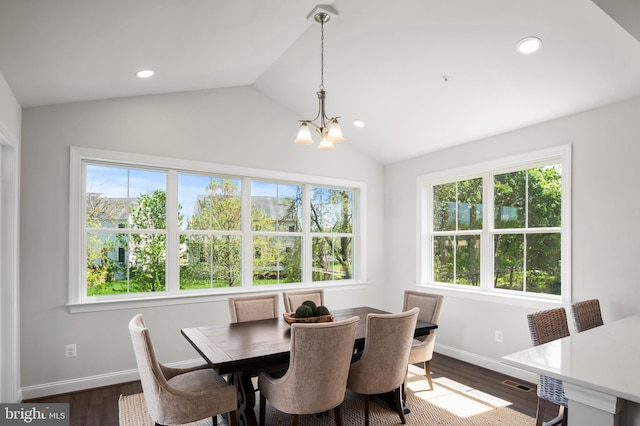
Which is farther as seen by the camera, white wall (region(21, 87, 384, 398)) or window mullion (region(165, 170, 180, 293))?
window mullion (region(165, 170, 180, 293))

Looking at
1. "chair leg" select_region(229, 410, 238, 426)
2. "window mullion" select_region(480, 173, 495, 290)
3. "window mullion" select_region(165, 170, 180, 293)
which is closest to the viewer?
"chair leg" select_region(229, 410, 238, 426)

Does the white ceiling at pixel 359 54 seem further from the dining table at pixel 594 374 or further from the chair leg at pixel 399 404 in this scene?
the chair leg at pixel 399 404

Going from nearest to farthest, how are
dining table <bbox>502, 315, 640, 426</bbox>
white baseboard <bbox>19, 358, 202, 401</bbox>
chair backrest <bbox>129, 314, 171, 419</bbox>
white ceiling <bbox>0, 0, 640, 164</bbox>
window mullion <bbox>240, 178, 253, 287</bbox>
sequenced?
1. dining table <bbox>502, 315, 640, 426</bbox>
2. chair backrest <bbox>129, 314, 171, 419</bbox>
3. white ceiling <bbox>0, 0, 640, 164</bbox>
4. white baseboard <bbox>19, 358, 202, 401</bbox>
5. window mullion <bbox>240, 178, 253, 287</bbox>

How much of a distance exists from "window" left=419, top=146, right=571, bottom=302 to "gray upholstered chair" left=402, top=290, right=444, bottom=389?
1089mm

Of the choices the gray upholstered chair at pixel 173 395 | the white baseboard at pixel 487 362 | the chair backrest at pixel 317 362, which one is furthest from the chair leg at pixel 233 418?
the white baseboard at pixel 487 362

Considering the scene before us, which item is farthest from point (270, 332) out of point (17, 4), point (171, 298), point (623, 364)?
point (17, 4)

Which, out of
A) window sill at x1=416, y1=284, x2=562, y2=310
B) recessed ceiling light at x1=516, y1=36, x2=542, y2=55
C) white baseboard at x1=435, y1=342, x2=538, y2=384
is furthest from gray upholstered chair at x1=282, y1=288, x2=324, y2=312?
recessed ceiling light at x1=516, y1=36, x2=542, y2=55

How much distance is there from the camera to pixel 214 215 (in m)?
4.41

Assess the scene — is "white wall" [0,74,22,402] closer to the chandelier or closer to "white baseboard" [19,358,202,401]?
"white baseboard" [19,358,202,401]

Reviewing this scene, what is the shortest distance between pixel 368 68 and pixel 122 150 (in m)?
2.47

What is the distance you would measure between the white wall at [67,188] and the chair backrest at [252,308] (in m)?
0.84

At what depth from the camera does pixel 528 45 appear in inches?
114

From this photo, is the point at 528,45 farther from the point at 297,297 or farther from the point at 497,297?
the point at 297,297

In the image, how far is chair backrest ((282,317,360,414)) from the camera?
7.63 feet
